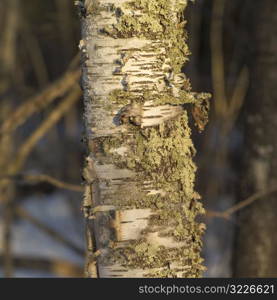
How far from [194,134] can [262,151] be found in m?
2.78

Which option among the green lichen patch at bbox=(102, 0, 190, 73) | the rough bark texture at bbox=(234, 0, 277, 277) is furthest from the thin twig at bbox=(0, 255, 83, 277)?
the green lichen patch at bbox=(102, 0, 190, 73)

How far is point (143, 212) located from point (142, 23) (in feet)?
1.78

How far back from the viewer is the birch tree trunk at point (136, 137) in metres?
Result: 1.94

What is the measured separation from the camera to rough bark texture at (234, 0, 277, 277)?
383 centimetres

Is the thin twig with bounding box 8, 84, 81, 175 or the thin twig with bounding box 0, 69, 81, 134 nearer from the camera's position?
the thin twig with bounding box 0, 69, 81, 134

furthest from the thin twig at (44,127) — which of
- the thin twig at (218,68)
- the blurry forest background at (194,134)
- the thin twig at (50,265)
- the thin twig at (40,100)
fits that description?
the thin twig at (50,265)

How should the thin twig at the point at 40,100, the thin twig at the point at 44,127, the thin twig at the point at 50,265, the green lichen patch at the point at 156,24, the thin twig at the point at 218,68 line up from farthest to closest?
the thin twig at the point at 50,265 → the thin twig at the point at 218,68 → the thin twig at the point at 44,127 → the thin twig at the point at 40,100 → the green lichen patch at the point at 156,24

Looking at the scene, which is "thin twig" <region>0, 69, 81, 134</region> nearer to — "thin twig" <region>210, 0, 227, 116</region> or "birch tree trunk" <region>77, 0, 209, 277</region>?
"birch tree trunk" <region>77, 0, 209, 277</region>

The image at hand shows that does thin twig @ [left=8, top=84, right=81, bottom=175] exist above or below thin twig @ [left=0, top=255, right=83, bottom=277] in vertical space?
above

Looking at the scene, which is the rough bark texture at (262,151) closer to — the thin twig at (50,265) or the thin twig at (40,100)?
the thin twig at (40,100)

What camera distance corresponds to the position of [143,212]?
1.96m

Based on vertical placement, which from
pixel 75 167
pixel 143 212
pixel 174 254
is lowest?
pixel 75 167
